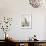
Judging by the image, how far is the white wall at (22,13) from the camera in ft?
12.6

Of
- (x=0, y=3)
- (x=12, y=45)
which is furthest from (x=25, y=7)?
(x=12, y=45)

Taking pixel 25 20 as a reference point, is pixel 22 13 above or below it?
above

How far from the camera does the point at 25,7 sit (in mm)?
3871

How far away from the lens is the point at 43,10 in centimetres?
388

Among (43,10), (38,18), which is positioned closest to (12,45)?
(38,18)

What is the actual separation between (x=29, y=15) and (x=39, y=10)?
37cm

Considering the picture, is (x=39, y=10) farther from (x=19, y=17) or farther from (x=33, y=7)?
(x=19, y=17)

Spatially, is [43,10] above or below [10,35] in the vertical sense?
above

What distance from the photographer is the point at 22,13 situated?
3871 millimetres

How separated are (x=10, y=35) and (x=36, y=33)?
839 mm

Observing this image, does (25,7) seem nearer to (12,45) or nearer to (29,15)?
(29,15)

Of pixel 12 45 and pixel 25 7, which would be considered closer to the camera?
pixel 12 45

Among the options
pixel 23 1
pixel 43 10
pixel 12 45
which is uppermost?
pixel 23 1

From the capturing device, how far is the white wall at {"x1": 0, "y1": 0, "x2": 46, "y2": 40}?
3.83m
